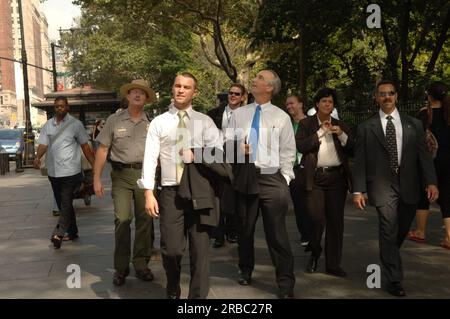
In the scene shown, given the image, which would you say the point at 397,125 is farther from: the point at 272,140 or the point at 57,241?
the point at 57,241

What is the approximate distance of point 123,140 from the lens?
5.46 m

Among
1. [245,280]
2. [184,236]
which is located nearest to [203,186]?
[184,236]

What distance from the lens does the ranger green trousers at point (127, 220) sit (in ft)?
17.4

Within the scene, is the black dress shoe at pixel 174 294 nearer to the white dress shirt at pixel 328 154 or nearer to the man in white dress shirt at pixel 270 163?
the man in white dress shirt at pixel 270 163

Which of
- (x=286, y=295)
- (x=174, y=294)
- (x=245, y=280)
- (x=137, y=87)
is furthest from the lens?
(x=137, y=87)

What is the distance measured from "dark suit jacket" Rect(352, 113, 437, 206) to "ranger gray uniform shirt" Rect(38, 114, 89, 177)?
3.83 meters

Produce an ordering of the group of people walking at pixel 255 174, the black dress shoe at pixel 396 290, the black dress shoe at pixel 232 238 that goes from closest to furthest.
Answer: the group of people walking at pixel 255 174 < the black dress shoe at pixel 396 290 < the black dress shoe at pixel 232 238

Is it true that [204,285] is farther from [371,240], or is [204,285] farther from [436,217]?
[436,217]

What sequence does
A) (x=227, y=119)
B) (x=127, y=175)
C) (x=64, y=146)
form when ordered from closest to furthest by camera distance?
(x=127, y=175), (x=227, y=119), (x=64, y=146)

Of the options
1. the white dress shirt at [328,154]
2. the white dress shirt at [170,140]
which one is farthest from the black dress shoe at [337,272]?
the white dress shirt at [170,140]

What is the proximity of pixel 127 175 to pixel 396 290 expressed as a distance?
2.66 m

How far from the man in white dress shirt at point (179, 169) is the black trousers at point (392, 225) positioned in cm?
161
